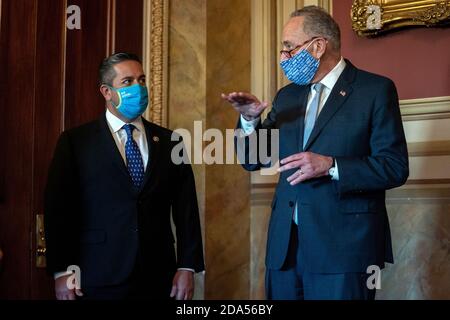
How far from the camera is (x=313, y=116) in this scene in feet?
10.0

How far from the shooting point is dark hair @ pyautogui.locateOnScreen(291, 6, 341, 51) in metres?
3.14

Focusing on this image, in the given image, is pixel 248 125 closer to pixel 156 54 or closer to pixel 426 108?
pixel 426 108

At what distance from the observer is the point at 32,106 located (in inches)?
146

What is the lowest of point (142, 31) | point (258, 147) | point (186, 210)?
point (186, 210)

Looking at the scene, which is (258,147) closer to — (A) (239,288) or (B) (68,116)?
(B) (68,116)

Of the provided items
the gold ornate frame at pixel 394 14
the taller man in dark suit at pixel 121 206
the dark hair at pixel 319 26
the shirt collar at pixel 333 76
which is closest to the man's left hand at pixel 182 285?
the taller man in dark suit at pixel 121 206

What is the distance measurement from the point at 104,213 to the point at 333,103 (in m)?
1.10

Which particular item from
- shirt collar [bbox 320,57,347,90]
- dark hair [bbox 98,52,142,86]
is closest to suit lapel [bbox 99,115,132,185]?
dark hair [bbox 98,52,142,86]

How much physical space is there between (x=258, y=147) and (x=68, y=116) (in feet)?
4.12

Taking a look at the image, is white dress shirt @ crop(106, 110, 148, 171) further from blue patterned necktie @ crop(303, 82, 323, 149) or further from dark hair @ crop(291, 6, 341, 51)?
dark hair @ crop(291, 6, 341, 51)

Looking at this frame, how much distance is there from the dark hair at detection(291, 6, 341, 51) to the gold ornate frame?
37.2 inches

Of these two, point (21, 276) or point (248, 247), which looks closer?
point (21, 276)
